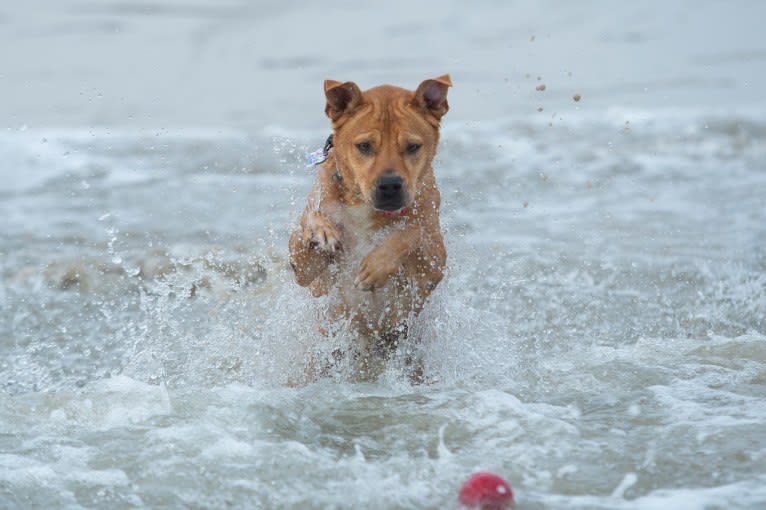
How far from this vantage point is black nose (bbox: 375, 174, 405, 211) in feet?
16.0

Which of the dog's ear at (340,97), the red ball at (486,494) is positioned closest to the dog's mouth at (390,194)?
the dog's ear at (340,97)

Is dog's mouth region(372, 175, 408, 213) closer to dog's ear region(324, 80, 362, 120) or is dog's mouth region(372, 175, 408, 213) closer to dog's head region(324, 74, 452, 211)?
dog's head region(324, 74, 452, 211)

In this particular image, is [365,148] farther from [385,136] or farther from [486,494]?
[486,494]

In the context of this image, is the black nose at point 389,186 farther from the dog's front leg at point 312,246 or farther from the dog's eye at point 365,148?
the dog's front leg at point 312,246

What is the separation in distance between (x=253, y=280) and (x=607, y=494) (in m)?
5.22

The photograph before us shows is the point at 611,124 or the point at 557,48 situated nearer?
the point at 611,124

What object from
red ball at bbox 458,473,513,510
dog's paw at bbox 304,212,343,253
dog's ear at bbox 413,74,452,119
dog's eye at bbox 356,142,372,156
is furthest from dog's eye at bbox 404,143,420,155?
red ball at bbox 458,473,513,510

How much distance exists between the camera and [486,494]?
3.46 meters

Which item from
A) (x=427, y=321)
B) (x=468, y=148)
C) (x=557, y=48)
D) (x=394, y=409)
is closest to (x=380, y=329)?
(x=427, y=321)

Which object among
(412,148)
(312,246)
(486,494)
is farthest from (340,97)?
(486,494)

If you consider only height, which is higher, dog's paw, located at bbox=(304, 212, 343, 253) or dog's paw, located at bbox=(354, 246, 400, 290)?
dog's paw, located at bbox=(304, 212, 343, 253)

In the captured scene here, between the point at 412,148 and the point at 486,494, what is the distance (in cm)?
216

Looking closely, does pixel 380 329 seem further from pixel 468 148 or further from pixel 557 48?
pixel 557 48

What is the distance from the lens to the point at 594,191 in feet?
38.5
